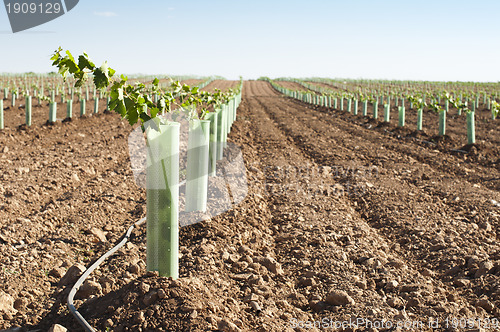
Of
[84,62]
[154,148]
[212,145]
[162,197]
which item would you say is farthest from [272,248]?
[84,62]

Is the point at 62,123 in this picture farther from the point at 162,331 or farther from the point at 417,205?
the point at 162,331

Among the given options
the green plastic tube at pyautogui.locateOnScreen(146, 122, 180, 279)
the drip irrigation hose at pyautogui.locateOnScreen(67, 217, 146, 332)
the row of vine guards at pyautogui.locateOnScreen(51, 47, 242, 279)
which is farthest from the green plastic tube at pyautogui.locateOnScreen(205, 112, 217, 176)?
the green plastic tube at pyautogui.locateOnScreen(146, 122, 180, 279)

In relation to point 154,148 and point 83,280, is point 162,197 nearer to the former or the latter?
point 154,148

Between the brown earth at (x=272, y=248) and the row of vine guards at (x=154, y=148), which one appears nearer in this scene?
the row of vine guards at (x=154, y=148)

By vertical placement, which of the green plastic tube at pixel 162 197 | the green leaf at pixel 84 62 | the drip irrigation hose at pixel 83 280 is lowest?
the drip irrigation hose at pixel 83 280

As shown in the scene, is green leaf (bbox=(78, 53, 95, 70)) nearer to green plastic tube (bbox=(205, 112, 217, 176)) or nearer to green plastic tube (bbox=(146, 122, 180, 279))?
green plastic tube (bbox=(146, 122, 180, 279))

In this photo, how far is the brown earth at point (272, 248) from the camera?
3.41 m

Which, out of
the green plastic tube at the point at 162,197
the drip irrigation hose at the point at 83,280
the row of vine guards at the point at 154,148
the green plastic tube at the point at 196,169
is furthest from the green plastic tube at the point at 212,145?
the green plastic tube at the point at 162,197

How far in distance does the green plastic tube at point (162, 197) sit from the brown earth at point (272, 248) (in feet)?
0.58

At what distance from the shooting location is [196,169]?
18.2 feet

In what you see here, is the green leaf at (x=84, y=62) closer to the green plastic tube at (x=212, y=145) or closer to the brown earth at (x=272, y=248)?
the brown earth at (x=272, y=248)

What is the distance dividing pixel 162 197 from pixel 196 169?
210 centimetres

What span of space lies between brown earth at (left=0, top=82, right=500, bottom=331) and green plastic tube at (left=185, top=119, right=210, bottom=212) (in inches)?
13.3

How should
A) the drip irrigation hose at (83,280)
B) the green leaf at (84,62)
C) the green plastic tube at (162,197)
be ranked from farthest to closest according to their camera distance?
the green plastic tube at (162,197) → the drip irrigation hose at (83,280) → the green leaf at (84,62)
